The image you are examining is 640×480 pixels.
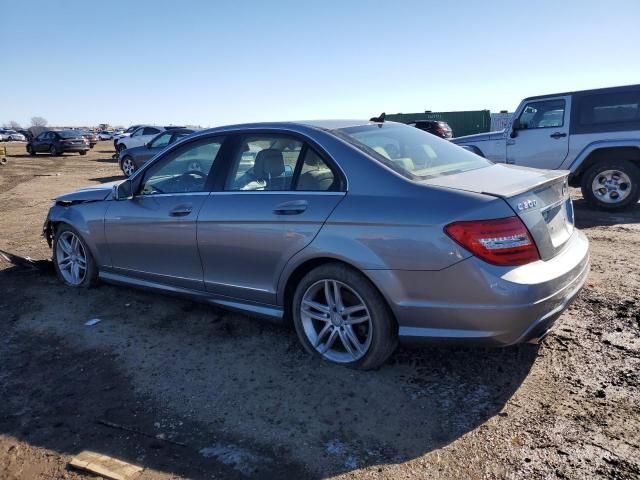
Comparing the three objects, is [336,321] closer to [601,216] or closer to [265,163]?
[265,163]

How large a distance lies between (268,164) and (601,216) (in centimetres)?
641

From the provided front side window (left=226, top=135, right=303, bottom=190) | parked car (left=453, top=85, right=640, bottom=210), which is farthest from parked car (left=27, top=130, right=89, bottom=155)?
front side window (left=226, top=135, right=303, bottom=190)

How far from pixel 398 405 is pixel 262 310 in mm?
1237

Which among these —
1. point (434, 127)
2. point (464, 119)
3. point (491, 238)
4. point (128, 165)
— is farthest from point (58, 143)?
point (491, 238)

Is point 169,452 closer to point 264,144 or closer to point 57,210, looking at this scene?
Answer: point 264,144

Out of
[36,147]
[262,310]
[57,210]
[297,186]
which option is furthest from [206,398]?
[36,147]

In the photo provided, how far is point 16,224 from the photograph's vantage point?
353 inches

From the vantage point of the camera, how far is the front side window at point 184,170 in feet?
13.6

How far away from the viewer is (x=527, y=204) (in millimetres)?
2949

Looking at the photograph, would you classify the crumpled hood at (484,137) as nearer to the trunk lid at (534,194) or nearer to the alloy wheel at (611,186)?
the alloy wheel at (611,186)

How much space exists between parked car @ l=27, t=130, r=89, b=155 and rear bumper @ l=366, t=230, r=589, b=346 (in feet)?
98.1

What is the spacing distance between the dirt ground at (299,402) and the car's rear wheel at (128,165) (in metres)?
12.8

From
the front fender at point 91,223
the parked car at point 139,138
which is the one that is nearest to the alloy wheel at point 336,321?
the front fender at point 91,223

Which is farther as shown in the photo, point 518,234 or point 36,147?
point 36,147
